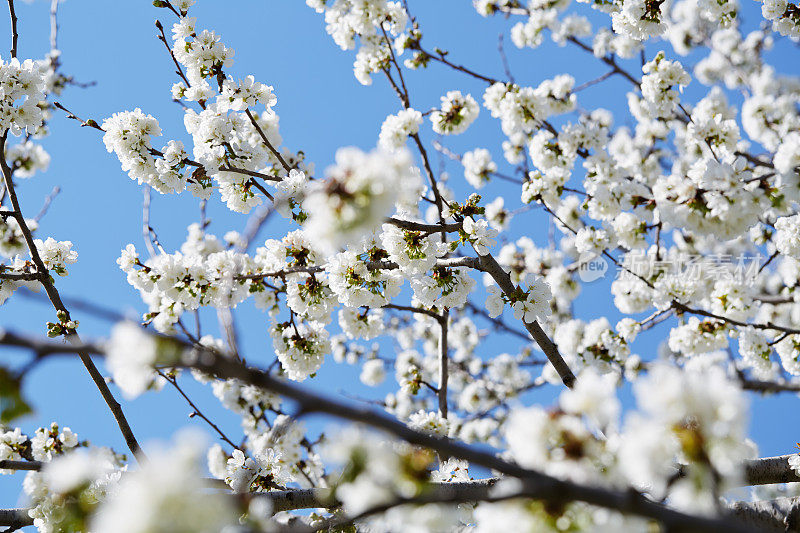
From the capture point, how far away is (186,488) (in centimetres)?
89

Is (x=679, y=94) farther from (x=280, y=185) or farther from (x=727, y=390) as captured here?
(x=727, y=390)

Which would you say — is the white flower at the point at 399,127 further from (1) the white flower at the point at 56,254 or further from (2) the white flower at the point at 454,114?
(1) the white flower at the point at 56,254

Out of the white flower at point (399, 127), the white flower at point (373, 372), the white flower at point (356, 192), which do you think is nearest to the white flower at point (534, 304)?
the white flower at point (399, 127)

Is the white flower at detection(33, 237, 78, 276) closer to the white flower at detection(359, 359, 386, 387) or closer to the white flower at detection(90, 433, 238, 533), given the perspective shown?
the white flower at detection(90, 433, 238, 533)

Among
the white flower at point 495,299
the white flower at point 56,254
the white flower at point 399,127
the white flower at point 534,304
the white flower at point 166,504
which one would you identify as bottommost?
the white flower at point 166,504

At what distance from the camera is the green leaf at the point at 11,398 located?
104 centimetres

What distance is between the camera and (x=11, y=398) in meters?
1.05

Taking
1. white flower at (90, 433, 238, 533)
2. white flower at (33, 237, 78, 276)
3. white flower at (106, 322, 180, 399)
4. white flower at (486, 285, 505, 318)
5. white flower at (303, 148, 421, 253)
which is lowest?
white flower at (90, 433, 238, 533)

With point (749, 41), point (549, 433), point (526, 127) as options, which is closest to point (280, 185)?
point (549, 433)

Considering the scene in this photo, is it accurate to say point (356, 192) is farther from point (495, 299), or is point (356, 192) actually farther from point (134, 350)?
point (495, 299)

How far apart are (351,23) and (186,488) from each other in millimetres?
4648

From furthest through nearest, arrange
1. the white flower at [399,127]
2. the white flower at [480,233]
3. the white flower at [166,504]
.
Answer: the white flower at [399,127]
the white flower at [480,233]
the white flower at [166,504]

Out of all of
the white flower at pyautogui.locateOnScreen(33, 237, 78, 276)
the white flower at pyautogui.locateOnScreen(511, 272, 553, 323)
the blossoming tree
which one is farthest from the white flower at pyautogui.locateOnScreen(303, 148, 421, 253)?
the white flower at pyautogui.locateOnScreen(33, 237, 78, 276)

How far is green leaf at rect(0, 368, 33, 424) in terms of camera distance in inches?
40.9
